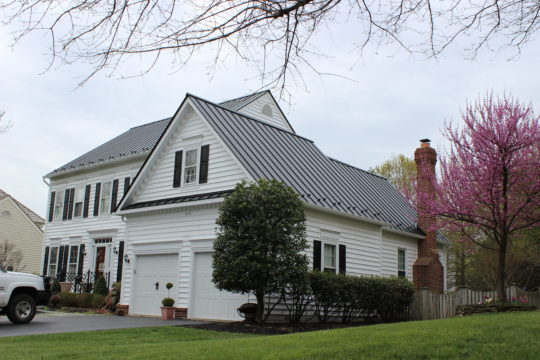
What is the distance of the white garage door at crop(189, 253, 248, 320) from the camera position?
54.0 feet

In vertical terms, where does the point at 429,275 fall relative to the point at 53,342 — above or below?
above

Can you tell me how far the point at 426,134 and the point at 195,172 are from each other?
11.7 meters

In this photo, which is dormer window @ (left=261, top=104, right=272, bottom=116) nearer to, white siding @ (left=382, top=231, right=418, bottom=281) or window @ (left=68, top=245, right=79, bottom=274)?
white siding @ (left=382, top=231, right=418, bottom=281)

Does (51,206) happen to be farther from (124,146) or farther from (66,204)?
(124,146)

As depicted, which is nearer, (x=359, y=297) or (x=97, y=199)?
(x=359, y=297)

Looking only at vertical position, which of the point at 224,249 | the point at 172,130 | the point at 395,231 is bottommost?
the point at 224,249

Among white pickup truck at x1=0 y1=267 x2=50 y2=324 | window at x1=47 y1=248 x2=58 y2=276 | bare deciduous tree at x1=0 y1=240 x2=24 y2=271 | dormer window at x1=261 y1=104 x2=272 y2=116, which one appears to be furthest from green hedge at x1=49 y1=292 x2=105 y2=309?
bare deciduous tree at x1=0 y1=240 x2=24 y2=271

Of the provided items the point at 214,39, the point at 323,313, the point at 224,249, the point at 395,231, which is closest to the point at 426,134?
the point at 395,231

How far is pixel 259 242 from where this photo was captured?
14.1 metres

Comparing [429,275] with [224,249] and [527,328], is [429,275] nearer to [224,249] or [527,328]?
[224,249]

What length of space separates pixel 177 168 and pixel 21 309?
268 inches

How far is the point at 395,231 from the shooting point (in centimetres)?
2191

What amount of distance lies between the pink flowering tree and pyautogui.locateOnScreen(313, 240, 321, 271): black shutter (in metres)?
3.92

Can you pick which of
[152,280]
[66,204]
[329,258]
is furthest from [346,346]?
[66,204]
